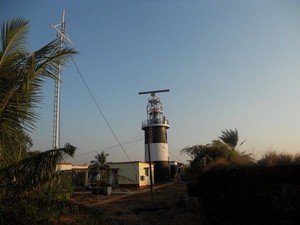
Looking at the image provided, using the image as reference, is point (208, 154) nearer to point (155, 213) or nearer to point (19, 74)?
point (155, 213)

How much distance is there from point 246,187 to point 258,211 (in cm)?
100

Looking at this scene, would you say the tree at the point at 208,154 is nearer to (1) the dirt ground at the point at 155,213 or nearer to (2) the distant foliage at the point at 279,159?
(1) the dirt ground at the point at 155,213

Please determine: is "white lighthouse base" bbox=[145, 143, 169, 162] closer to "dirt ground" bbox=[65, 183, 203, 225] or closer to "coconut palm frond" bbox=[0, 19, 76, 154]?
"dirt ground" bbox=[65, 183, 203, 225]

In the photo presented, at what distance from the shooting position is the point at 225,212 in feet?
47.7

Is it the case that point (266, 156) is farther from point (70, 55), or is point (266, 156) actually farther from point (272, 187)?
point (70, 55)

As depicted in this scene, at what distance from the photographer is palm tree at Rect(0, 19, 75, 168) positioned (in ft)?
24.5

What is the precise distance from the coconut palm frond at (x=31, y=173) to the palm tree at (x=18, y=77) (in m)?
0.71

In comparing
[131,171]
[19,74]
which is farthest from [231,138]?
[19,74]

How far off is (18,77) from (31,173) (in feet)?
7.18

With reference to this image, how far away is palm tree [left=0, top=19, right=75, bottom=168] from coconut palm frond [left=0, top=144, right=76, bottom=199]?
708 mm

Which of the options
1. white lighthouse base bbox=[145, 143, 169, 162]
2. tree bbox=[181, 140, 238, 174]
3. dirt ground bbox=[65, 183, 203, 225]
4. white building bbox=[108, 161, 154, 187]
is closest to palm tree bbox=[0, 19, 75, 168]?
dirt ground bbox=[65, 183, 203, 225]

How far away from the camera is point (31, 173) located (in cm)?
683

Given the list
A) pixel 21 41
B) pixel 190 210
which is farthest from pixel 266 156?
pixel 21 41

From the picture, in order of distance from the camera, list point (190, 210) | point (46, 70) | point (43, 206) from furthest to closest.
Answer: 1. point (190, 210)
2. point (46, 70)
3. point (43, 206)
